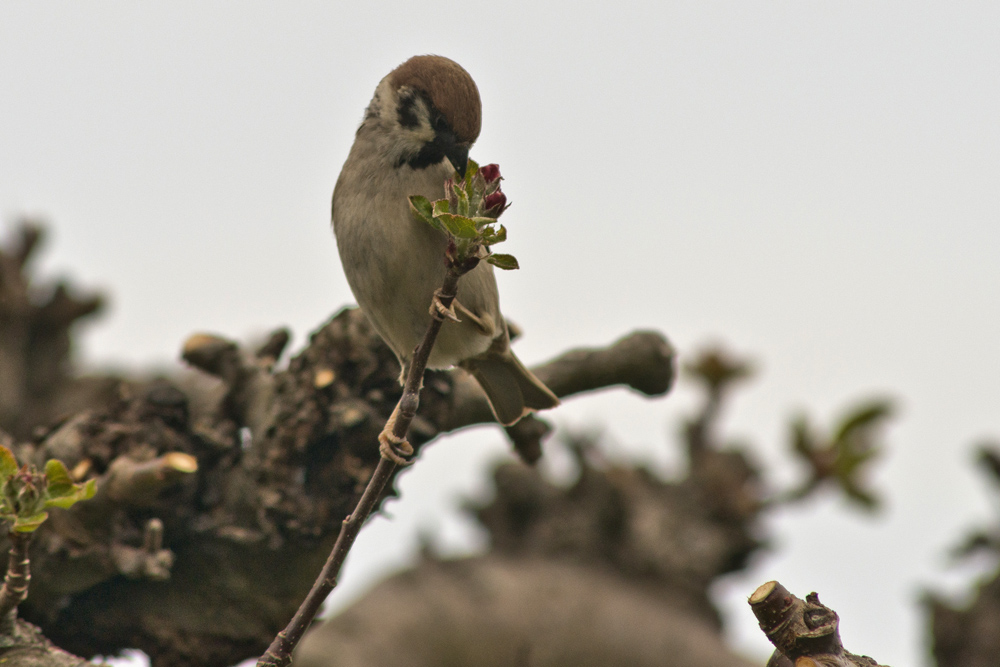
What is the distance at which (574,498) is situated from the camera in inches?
207

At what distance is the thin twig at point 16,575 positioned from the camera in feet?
5.79

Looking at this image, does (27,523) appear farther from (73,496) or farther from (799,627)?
(799,627)

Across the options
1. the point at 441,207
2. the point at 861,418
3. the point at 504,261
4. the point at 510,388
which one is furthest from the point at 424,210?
the point at 861,418

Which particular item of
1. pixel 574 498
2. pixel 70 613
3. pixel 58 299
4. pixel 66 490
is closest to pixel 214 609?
pixel 70 613

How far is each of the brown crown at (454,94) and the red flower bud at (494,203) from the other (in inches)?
32.7

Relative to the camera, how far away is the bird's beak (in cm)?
244

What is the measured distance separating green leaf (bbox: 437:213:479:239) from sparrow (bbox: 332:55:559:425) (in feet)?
2.77

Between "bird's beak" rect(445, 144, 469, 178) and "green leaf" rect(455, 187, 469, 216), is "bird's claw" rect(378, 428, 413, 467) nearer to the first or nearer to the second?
"green leaf" rect(455, 187, 469, 216)

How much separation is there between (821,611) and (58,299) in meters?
4.01

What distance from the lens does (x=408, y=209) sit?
256 centimetres

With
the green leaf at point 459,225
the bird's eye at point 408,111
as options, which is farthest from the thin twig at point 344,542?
the bird's eye at point 408,111

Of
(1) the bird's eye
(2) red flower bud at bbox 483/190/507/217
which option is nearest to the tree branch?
(2) red flower bud at bbox 483/190/507/217

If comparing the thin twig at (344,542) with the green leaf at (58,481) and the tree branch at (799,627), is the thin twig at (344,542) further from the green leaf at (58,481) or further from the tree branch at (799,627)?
the tree branch at (799,627)

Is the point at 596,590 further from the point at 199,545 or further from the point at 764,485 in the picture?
the point at 199,545
